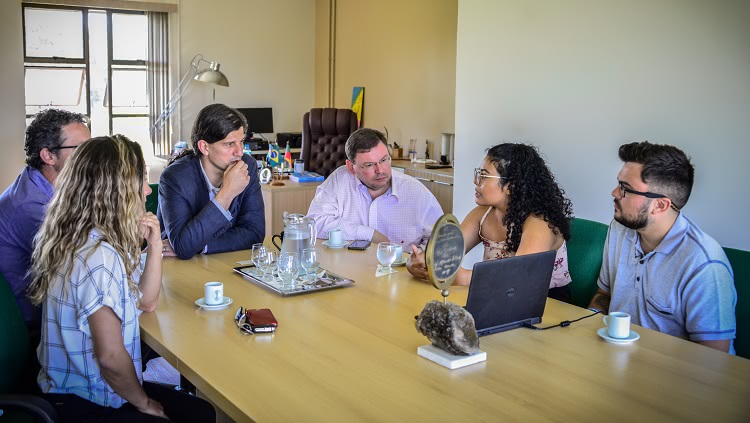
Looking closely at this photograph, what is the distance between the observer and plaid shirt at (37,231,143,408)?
6.04 feet

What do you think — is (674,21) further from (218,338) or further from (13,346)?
(13,346)

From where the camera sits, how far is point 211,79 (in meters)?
7.64

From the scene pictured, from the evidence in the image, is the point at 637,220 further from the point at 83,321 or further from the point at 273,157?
the point at 273,157

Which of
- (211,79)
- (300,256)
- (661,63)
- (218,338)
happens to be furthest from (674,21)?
(211,79)

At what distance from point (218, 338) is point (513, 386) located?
2.67 ft

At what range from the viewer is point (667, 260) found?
2301 millimetres

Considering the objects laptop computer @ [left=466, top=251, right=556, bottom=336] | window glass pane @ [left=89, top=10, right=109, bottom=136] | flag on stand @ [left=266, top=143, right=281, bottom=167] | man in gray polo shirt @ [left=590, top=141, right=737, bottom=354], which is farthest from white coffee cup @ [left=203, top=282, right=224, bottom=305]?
window glass pane @ [left=89, top=10, right=109, bottom=136]

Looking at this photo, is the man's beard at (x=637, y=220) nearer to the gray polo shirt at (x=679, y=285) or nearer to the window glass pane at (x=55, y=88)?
the gray polo shirt at (x=679, y=285)

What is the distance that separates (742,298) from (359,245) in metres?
1.51

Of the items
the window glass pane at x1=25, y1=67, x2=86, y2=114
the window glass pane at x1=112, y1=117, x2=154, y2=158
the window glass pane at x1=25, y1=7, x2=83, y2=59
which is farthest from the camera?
the window glass pane at x1=112, y1=117, x2=154, y2=158

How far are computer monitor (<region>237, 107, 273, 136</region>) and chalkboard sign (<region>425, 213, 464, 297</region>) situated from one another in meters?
6.93

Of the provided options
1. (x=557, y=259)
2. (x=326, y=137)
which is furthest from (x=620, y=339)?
(x=326, y=137)

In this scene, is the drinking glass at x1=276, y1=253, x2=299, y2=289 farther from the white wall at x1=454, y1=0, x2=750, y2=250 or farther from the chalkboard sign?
the white wall at x1=454, y1=0, x2=750, y2=250

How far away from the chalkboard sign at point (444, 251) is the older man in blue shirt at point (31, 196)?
136 cm
